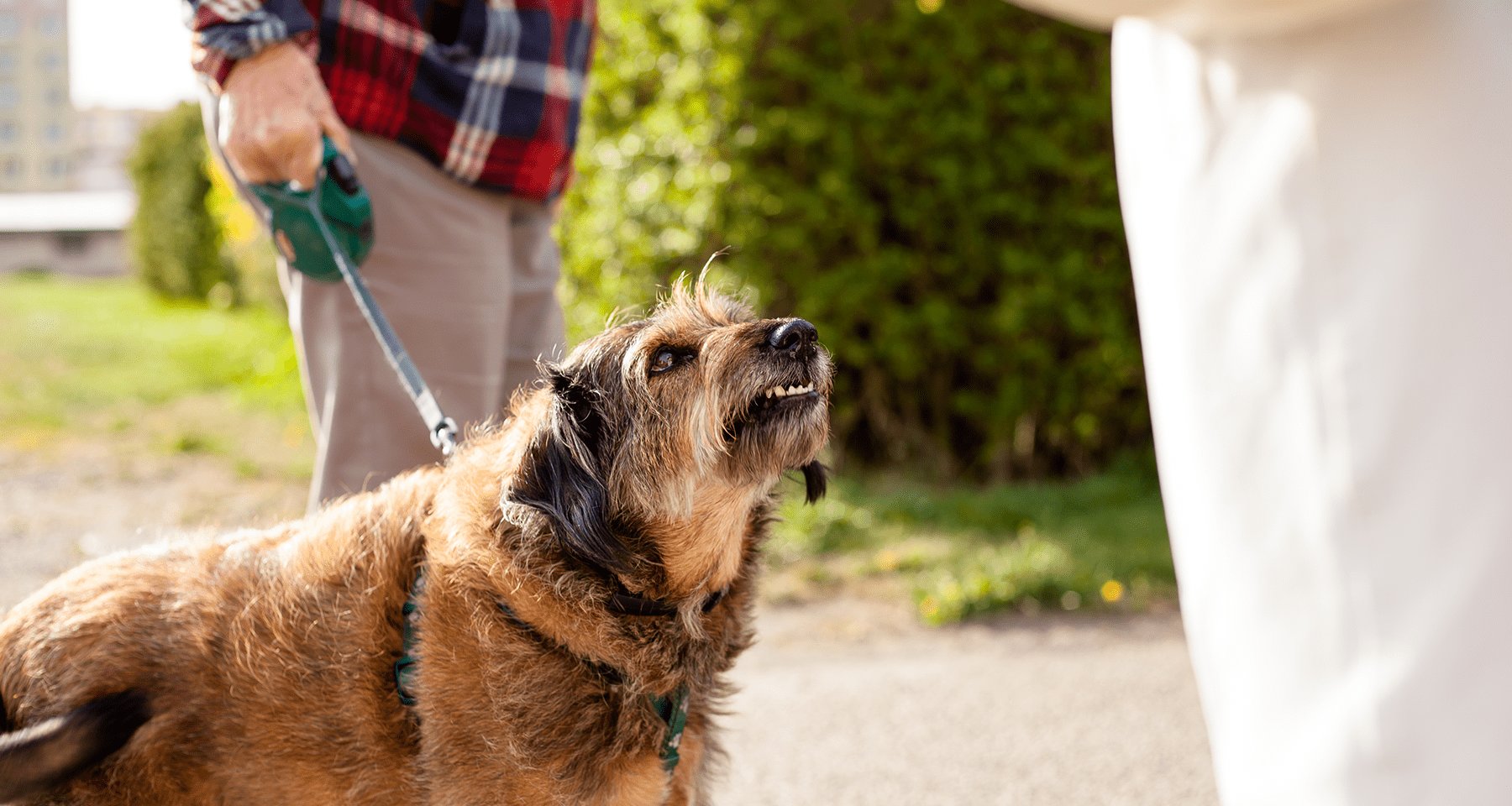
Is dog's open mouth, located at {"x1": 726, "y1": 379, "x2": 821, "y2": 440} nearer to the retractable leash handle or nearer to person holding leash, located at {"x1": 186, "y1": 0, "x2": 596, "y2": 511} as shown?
the retractable leash handle

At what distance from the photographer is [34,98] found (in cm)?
3978

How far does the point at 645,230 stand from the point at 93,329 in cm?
896

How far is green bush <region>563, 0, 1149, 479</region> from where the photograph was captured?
6539 mm

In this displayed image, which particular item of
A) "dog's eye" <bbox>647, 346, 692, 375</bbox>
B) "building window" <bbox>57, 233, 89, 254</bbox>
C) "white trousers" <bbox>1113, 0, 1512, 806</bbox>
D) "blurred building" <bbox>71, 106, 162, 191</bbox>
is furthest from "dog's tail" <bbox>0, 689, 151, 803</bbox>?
"blurred building" <bbox>71, 106, 162, 191</bbox>

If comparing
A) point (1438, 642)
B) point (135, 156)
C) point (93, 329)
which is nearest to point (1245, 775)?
point (1438, 642)

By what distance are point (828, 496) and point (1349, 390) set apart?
4895 millimetres

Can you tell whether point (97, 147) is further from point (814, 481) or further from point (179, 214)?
point (814, 481)

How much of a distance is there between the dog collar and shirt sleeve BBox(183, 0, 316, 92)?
108 centimetres

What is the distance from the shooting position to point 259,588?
2.21m

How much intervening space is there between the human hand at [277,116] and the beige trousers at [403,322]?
0.27 m

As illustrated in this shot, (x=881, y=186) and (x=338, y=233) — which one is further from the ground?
(x=338, y=233)

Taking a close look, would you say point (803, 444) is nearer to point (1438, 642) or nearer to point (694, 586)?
point (694, 586)

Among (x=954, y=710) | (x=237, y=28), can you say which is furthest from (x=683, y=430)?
(x=954, y=710)

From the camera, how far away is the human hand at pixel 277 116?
7.81 ft
